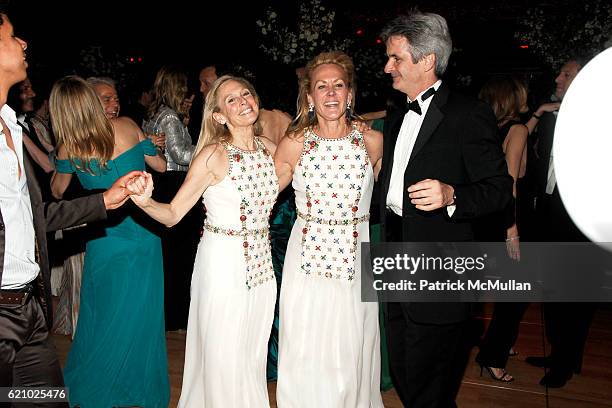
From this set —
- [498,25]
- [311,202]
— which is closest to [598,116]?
[311,202]

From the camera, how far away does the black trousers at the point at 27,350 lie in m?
1.83

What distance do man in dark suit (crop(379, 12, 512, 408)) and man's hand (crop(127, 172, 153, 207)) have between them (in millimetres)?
928

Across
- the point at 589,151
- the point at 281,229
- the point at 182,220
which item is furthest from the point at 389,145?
the point at 182,220

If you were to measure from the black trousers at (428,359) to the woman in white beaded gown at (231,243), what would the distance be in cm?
67

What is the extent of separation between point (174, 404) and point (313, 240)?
1.22 m

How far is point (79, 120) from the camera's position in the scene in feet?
9.65

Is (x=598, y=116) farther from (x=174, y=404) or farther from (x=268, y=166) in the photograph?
(x=174, y=404)

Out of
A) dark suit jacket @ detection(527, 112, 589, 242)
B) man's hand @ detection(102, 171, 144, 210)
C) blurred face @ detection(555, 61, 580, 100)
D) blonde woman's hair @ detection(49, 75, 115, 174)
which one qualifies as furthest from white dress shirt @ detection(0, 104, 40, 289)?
blurred face @ detection(555, 61, 580, 100)

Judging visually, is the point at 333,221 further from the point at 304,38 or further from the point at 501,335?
the point at 304,38

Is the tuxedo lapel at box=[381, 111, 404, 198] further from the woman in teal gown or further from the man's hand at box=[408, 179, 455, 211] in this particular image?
the woman in teal gown

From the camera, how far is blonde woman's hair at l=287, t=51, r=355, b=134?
9.12 feet

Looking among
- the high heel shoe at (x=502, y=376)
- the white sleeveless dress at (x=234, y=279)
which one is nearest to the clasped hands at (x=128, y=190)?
the white sleeveless dress at (x=234, y=279)

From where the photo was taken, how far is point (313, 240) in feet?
9.02

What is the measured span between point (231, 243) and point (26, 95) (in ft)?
10.6
